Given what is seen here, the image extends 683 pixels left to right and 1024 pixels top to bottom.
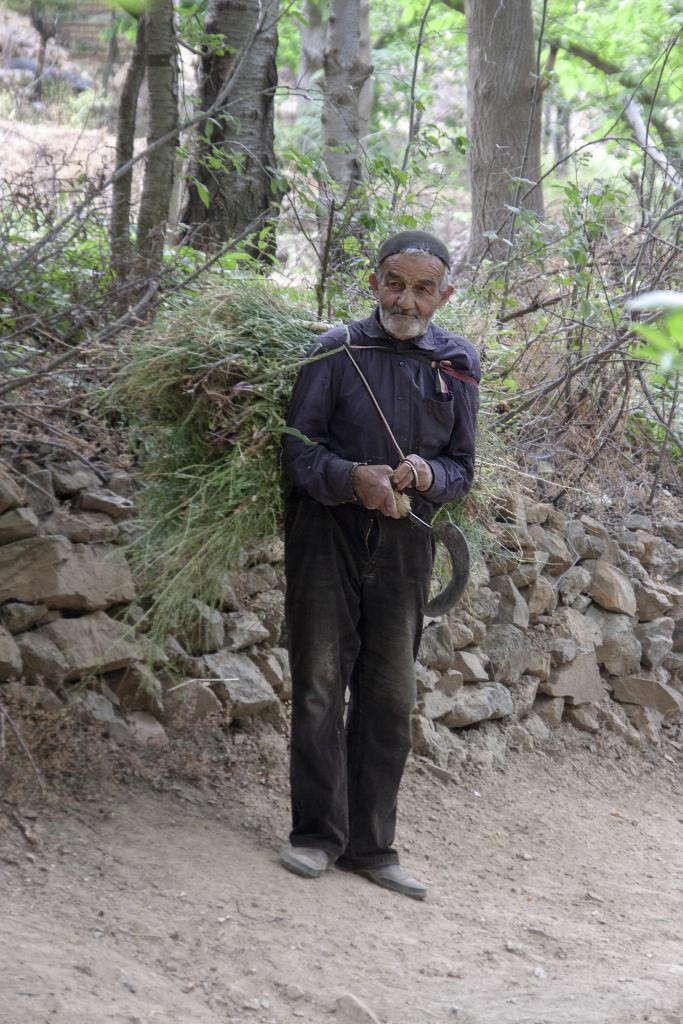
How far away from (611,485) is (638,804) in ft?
7.07

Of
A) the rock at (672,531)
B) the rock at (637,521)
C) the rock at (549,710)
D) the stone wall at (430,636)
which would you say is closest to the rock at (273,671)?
the stone wall at (430,636)

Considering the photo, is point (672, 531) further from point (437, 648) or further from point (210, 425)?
point (210, 425)

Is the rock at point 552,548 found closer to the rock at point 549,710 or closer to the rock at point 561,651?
the rock at point 561,651

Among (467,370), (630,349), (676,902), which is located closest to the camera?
(467,370)

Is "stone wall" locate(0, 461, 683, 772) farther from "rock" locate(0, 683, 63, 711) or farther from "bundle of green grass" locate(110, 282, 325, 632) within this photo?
"bundle of green grass" locate(110, 282, 325, 632)

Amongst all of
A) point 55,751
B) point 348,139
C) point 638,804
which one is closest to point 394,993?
point 55,751

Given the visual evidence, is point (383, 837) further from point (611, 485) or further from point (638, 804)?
point (611, 485)

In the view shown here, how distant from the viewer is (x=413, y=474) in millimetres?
3672

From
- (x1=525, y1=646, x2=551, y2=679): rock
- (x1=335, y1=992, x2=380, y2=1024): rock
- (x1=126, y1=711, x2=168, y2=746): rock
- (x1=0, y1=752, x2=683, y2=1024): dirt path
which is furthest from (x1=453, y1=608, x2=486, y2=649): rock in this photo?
(x1=335, y1=992, x2=380, y2=1024): rock

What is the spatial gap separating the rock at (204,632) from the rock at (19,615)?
611 mm

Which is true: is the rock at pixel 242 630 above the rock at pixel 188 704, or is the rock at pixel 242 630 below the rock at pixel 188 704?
above

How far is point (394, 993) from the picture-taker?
332 cm

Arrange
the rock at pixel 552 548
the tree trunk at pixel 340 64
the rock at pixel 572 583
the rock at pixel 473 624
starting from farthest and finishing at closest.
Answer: the tree trunk at pixel 340 64 < the rock at pixel 572 583 < the rock at pixel 552 548 < the rock at pixel 473 624

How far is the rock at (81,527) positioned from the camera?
4.25 m
